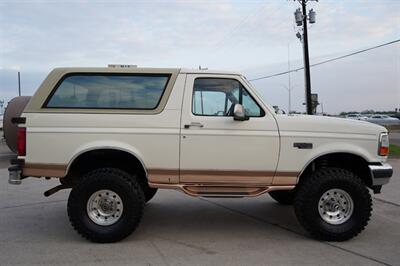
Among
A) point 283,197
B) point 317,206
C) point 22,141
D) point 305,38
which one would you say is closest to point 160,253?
point 317,206

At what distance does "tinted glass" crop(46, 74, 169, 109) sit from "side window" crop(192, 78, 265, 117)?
1.58 feet

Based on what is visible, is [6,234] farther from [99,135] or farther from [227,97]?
[227,97]

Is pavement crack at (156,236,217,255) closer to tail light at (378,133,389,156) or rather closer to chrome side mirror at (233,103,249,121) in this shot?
chrome side mirror at (233,103,249,121)

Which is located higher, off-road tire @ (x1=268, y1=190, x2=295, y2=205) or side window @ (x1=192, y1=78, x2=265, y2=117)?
side window @ (x1=192, y1=78, x2=265, y2=117)

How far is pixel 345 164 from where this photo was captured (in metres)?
6.75

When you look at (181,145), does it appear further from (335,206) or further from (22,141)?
(335,206)

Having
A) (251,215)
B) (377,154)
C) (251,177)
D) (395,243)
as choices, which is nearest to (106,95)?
(251,177)

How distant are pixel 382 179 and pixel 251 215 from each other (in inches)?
88.4

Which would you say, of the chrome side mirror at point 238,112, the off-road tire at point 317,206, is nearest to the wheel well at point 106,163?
the chrome side mirror at point 238,112

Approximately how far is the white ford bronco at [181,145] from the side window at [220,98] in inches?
0.5

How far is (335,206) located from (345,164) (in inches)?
27.5

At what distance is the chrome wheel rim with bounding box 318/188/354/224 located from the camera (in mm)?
6301

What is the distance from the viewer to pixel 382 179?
6.31 m

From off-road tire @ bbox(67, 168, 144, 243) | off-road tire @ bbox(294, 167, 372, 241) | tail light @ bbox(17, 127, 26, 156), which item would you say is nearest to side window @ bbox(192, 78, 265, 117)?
off-road tire @ bbox(294, 167, 372, 241)
